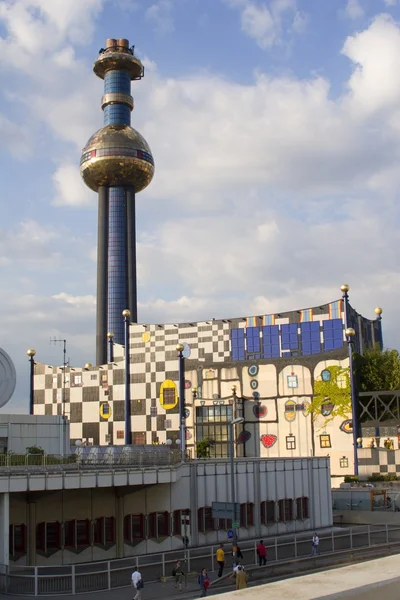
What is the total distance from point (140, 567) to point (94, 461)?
756 cm

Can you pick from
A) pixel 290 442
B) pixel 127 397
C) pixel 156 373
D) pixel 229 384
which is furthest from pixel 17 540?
pixel 156 373

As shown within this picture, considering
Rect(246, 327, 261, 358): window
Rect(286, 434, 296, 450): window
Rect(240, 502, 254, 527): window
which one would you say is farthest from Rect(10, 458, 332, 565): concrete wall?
Rect(246, 327, 261, 358): window

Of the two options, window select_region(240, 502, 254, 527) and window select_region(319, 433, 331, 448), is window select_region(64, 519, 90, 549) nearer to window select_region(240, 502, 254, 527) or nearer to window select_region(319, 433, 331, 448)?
window select_region(240, 502, 254, 527)

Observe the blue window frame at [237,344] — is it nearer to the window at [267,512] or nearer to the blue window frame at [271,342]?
the blue window frame at [271,342]

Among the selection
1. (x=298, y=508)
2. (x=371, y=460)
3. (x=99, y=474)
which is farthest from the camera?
(x=371, y=460)

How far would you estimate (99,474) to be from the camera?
3108 cm

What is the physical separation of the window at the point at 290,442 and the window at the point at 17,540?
37.8 meters

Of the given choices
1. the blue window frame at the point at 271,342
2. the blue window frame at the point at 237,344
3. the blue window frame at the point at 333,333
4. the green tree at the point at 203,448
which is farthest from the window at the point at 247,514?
the blue window frame at the point at 237,344

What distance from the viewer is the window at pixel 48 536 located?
3244cm

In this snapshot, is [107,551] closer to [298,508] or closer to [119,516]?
[119,516]

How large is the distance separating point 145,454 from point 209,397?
35467 mm

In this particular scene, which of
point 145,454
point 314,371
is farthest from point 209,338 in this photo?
point 145,454

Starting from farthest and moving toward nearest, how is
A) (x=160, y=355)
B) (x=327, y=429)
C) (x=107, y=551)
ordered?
(x=160, y=355) → (x=327, y=429) → (x=107, y=551)

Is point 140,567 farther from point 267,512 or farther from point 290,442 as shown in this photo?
point 290,442
